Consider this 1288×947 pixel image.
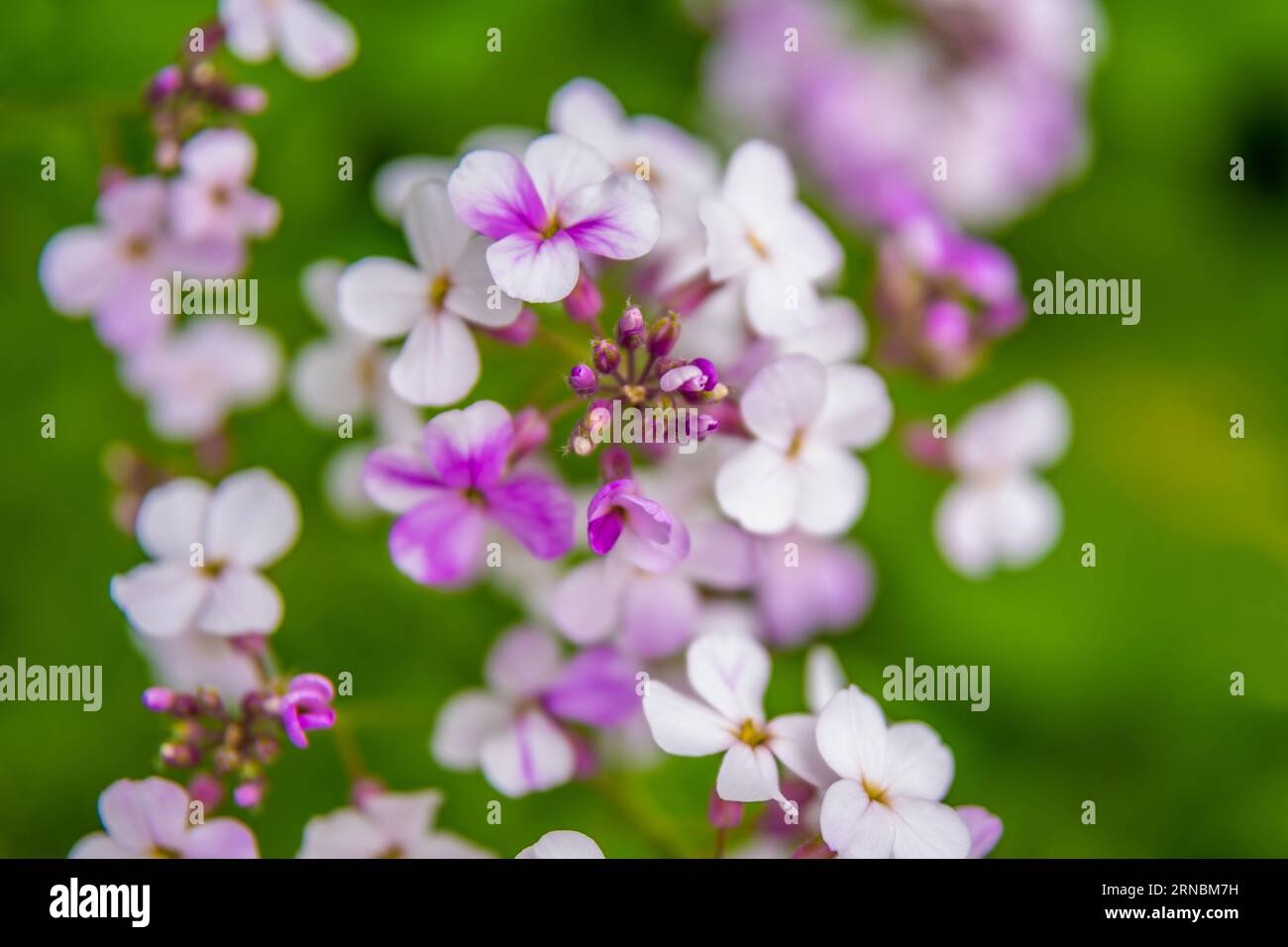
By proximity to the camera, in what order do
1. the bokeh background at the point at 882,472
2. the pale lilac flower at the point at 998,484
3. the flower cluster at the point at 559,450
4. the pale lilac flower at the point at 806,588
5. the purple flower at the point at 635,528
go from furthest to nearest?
1. the pale lilac flower at the point at 998,484
2. the bokeh background at the point at 882,472
3. the pale lilac flower at the point at 806,588
4. the flower cluster at the point at 559,450
5. the purple flower at the point at 635,528

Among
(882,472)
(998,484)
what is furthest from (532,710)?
(882,472)

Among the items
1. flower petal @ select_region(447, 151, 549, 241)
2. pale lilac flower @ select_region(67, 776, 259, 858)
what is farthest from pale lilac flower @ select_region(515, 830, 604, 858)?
flower petal @ select_region(447, 151, 549, 241)

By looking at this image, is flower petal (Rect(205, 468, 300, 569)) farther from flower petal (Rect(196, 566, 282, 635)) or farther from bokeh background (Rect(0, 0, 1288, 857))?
bokeh background (Rect(0, 0, 1288, 857))

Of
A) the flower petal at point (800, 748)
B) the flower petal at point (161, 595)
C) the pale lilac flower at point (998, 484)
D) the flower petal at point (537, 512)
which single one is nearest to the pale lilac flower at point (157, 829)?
the flower petal at point (161, 595)

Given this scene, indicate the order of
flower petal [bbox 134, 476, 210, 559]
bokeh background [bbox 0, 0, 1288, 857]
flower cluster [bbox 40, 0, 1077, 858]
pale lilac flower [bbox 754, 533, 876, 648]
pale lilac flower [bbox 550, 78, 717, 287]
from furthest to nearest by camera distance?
bokeh background [bbox 0, 0, 1288, 857]
pale lilac flower [bbox 754, 533, 876, 648]
pale lilac flower [bbox 550, 78, 717, 287]
flower petal [bbox 134, 476, 210, 559]
flower cluster [bbox 40, 0, 1077, 858]

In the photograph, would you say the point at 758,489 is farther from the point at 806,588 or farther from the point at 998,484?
the point at 998,484

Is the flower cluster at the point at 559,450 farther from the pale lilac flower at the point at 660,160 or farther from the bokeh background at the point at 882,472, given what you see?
the bokeh background at the point at 882,472

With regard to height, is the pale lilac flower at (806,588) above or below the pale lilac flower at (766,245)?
below
